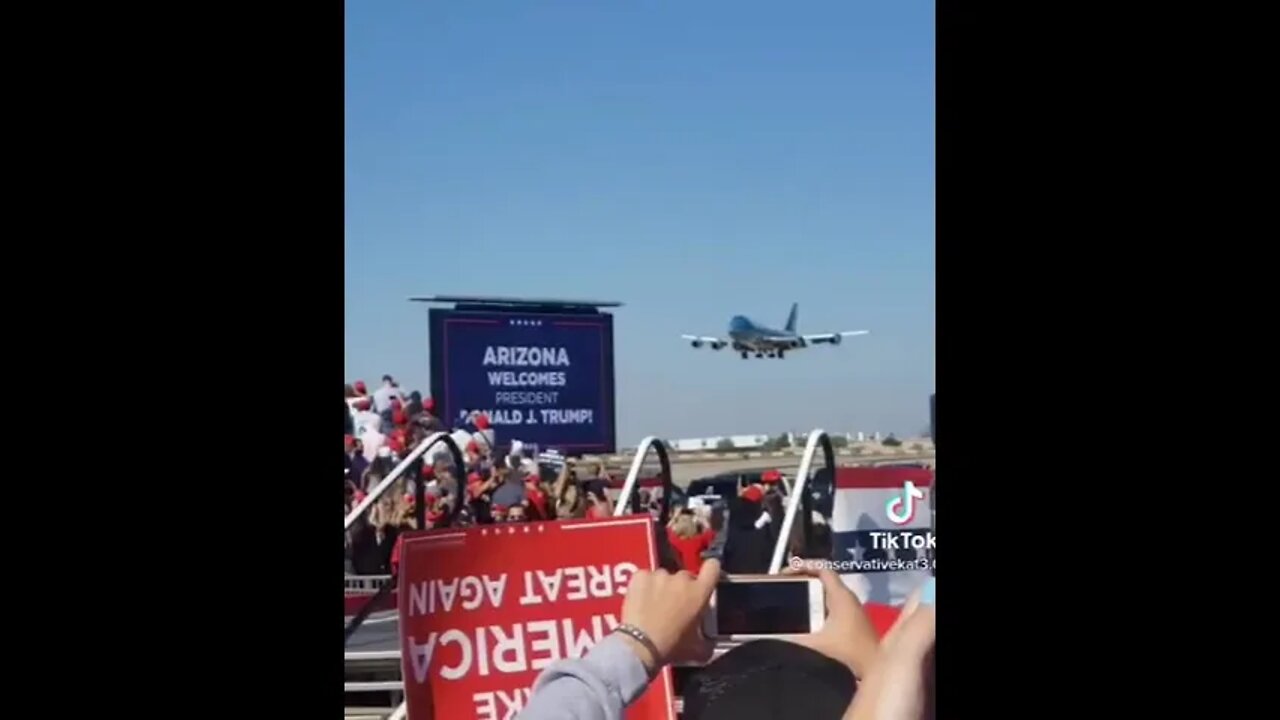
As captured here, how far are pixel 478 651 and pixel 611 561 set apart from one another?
0.34 metres

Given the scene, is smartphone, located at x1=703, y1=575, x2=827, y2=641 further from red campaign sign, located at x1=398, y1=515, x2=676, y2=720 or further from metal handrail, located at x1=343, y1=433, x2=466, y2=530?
metal handrail, located at x1=343, y1=433, x2=466, y2=530

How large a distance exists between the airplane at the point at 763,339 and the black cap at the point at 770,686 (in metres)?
0.63

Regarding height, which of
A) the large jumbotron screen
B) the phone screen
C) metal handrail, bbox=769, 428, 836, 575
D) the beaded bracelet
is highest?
the large jumbotron screen

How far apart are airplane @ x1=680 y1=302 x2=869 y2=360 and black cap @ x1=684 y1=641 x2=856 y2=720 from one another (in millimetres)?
634

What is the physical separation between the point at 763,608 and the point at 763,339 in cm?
58

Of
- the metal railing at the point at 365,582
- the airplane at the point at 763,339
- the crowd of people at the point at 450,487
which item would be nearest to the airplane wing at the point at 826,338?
the airplane at the point at 763,339

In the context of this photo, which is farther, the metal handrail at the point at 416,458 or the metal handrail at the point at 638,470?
the metal handrail at the point at 638,470

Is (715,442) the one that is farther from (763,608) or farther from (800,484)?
(763,608)

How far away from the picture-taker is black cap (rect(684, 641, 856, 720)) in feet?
11.5

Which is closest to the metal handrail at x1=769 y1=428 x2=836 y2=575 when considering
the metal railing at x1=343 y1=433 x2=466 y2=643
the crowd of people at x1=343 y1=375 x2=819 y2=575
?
the crowd of people at x1=343 y1=375 x2=819 y2=575

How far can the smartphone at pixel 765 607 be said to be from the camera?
3490mm

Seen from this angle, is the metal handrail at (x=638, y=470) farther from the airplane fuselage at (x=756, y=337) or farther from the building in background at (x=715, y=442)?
the airplane fuselage at (x=756, y=337)
